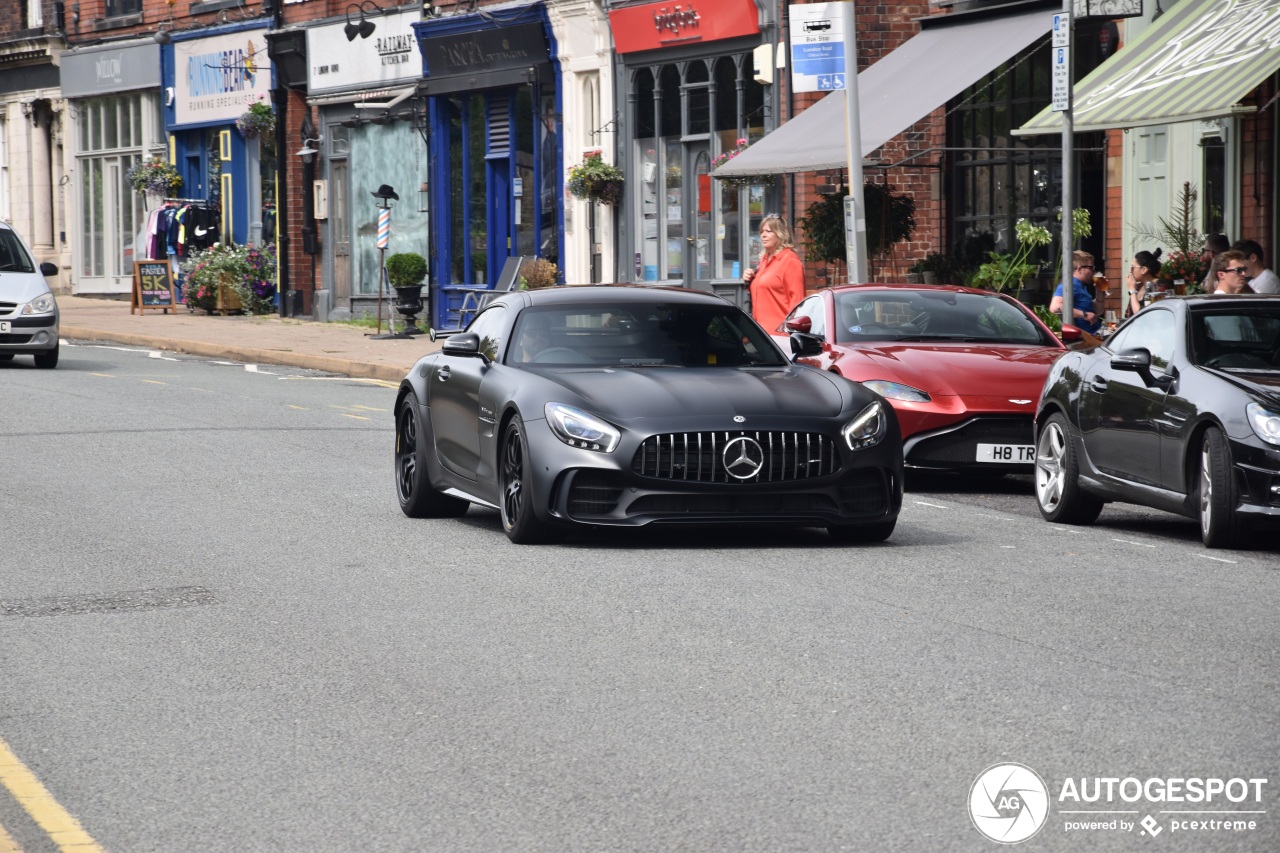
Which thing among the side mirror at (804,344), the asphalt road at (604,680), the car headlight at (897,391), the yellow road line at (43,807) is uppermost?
the side mirror at (804,344)

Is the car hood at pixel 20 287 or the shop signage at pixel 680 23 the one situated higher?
the shop signage at pixel 680 23

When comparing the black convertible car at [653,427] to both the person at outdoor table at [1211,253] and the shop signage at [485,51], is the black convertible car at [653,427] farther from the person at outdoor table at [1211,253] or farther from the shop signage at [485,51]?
the shop signage at [485,51]

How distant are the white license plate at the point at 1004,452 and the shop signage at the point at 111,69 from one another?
31.3m

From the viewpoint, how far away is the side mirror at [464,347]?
1091cm

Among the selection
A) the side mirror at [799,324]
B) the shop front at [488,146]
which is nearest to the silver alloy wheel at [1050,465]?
the side mirror at [799,324]

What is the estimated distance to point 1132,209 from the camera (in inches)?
851

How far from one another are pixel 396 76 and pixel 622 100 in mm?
6524

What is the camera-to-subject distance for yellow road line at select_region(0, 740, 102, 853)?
5078 mm

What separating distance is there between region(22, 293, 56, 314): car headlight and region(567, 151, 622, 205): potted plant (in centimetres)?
833

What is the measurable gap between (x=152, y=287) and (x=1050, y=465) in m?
28.1

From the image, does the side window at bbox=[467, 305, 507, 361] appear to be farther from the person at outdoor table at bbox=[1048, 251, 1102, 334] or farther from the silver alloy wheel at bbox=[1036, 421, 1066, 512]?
the person at outdoor table at bbox=[1048, 251, 1102, 334]

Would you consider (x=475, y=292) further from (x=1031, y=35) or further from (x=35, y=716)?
(x=35, y=716)

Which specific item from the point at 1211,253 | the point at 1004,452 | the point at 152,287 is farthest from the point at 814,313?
the point at 152,287

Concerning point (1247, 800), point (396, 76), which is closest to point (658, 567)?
point (1247, 800)
